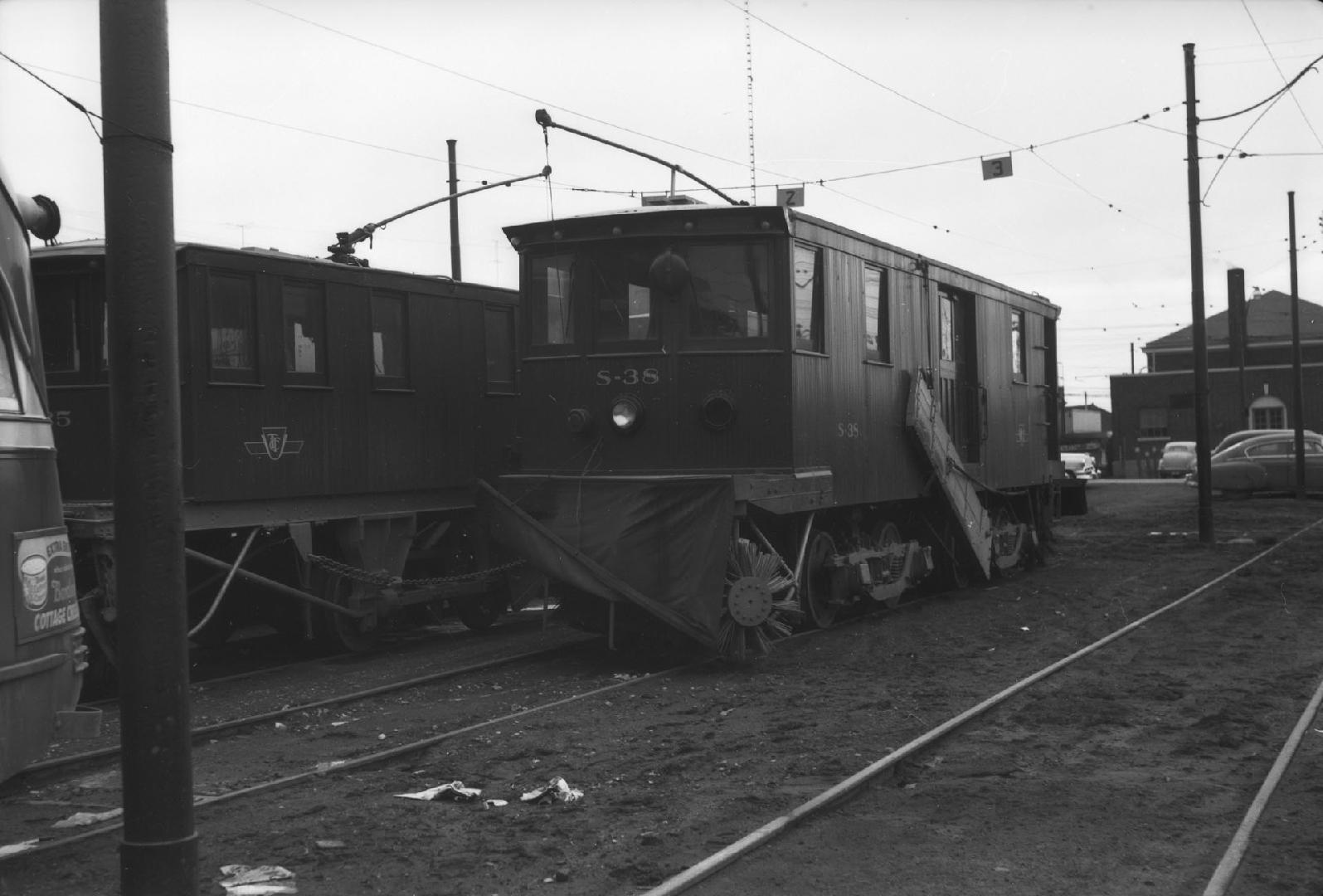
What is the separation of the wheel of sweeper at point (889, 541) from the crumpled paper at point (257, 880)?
9160mm

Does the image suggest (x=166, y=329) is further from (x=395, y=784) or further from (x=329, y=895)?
(x=395, y=784)

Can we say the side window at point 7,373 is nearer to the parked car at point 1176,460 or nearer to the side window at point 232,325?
the side window at point 232,325

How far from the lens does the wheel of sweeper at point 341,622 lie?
1245cm

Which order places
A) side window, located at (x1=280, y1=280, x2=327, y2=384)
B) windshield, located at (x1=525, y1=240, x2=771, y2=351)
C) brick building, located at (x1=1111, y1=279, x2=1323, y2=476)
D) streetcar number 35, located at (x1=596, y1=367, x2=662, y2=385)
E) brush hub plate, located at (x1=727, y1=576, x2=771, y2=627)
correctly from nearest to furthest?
brush hub plate, located at (x1=727, y1=576, x2=771, y2=627) → windshield, located at (x1=525, y1=240, x2=771, y2=351) → streetcar number 35, located at (x1=596, y1=367, x2=662, y2=385) → side window, located at (x1=280, y1=280, x2=327, y2=384) → brick building, located at (x1=1111, y1=279, x2=1323, y2=476)

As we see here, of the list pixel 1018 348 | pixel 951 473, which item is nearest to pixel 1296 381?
pixel 1018 348

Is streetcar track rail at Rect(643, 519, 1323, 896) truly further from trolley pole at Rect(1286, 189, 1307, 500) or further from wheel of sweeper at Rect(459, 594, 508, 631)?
trolley pole at Rect(1286, 189, 1307, 500)

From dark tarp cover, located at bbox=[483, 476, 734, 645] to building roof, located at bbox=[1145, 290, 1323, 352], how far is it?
6134 centimetres

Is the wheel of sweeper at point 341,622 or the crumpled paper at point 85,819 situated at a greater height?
the wheel of sweeper at point 341,622

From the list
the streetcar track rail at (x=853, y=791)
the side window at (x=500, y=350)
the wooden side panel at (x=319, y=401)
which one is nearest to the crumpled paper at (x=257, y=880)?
the streetcar track rail at (x=853, y=791)

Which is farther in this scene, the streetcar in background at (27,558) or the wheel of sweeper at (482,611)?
the wheel of sweeper at (482,611)

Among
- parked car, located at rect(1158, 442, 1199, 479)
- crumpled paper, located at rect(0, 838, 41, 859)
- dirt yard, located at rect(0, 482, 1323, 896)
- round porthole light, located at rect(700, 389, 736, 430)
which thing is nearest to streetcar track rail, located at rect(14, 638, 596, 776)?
crumpled paper, located at rect(0, 838, 41, 859)

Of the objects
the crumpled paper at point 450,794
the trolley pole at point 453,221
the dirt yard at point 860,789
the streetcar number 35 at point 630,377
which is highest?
the trolley pole at point 453,221

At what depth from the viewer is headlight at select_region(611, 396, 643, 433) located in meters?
11.4

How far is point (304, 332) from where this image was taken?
12.1 metres
